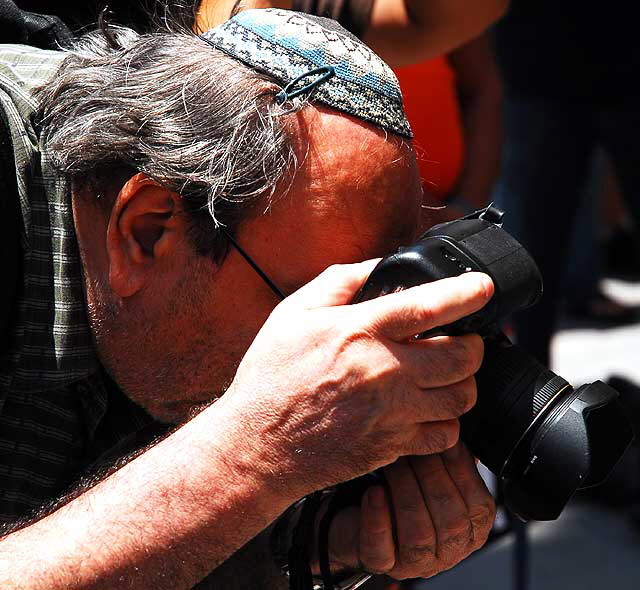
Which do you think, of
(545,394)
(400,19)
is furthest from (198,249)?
(400,19)

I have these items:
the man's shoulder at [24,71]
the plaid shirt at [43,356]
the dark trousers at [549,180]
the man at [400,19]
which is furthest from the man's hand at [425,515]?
the dark trousers at [549,180]

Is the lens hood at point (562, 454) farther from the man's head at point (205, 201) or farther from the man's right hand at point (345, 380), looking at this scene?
the man's head at point (205, 201)

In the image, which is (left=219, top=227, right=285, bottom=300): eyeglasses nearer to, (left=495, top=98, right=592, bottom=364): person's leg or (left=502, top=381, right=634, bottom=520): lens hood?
(left=502, top=381, right=634, bottom=520): lens hood

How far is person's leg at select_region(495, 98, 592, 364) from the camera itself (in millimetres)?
2691

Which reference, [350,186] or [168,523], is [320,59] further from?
[168,523]

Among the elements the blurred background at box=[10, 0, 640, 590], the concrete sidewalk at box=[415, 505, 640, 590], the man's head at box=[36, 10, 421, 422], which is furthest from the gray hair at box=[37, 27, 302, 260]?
the concrete sidewalk at box=[415, 505, 640, 590]

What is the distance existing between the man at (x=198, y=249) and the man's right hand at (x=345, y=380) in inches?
0.5

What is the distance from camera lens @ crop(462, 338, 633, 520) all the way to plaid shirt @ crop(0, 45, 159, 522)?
468 mm

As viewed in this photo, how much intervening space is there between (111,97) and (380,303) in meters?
0.47

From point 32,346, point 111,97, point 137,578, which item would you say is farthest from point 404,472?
point 111,97

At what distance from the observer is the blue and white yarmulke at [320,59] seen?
4.16ft

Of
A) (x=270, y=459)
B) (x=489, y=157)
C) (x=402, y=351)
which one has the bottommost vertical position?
(x=489, y=157)

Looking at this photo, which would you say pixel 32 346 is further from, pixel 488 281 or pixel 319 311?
pixel 488 281

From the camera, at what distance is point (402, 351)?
1.05m
